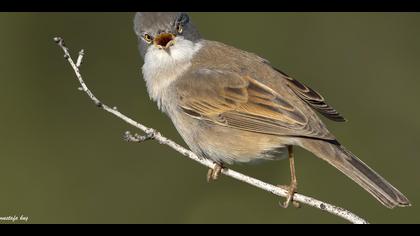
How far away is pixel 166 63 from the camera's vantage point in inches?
255

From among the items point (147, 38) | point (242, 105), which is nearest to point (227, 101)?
point (242, 105)

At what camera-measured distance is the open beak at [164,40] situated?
632cm

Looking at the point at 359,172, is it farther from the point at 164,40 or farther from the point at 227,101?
the point at 164,40

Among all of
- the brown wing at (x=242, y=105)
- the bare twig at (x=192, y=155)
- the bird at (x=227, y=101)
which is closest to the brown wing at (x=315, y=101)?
the bird at (x=227, y=101)

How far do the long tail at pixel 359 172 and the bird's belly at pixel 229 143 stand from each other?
0.31 m

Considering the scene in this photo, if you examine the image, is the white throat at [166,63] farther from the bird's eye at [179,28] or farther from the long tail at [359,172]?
the long tail at [359,172]

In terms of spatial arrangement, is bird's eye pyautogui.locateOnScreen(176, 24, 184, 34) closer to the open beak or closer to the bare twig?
the open beak

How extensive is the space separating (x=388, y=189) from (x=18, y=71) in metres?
4.66

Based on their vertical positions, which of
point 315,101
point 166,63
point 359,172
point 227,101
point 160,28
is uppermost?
point 160,28

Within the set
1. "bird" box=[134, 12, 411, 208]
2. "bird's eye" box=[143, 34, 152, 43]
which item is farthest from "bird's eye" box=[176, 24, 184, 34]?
"bird's eye" box=[143, 34, 152, 43]

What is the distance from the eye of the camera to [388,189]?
18.4ft

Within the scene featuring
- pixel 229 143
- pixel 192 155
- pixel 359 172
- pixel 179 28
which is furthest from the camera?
pixel 179 28

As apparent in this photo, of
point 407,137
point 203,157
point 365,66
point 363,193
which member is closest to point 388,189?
point 203,157

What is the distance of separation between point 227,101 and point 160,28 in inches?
33.1
